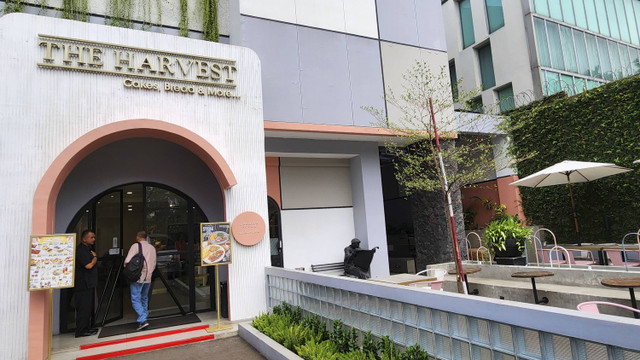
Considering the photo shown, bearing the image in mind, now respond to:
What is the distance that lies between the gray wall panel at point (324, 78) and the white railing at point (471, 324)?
17.8 feet

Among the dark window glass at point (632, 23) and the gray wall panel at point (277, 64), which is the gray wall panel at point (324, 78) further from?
the dark window glass at point (632, 23)

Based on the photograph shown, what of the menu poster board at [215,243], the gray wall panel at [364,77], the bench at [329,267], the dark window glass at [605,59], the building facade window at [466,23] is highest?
the building facade window at [466,23]

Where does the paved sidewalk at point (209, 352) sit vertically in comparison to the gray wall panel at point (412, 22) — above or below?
below

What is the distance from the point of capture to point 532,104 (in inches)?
553

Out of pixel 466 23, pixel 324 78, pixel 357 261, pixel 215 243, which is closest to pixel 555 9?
pixel 466 23

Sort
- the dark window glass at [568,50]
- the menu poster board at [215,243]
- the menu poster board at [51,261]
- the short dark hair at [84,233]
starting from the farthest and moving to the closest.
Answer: the dark window glass at [568,50]
the short dark hair at [84,233]
the menu poster board at [215,243]
the menu poster board at [51,261]

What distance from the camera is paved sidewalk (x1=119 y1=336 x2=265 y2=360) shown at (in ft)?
18.7

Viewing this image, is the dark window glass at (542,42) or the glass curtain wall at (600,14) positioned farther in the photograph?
the glass curtain wall at (600,14)

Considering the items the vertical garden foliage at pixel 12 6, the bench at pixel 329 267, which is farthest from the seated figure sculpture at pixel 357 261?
the vertical garden foliage at pixel 12 6

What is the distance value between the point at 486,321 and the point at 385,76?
8901 mm

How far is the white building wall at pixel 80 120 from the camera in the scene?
562cm

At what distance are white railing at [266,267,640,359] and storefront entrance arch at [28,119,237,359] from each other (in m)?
3.27

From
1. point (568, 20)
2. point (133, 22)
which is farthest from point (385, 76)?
point (568, 20)

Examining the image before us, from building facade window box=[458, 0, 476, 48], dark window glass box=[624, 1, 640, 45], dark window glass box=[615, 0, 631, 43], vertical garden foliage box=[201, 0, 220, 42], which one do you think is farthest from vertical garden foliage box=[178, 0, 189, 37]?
dark window glass box=[624, 1, 640, 45]
